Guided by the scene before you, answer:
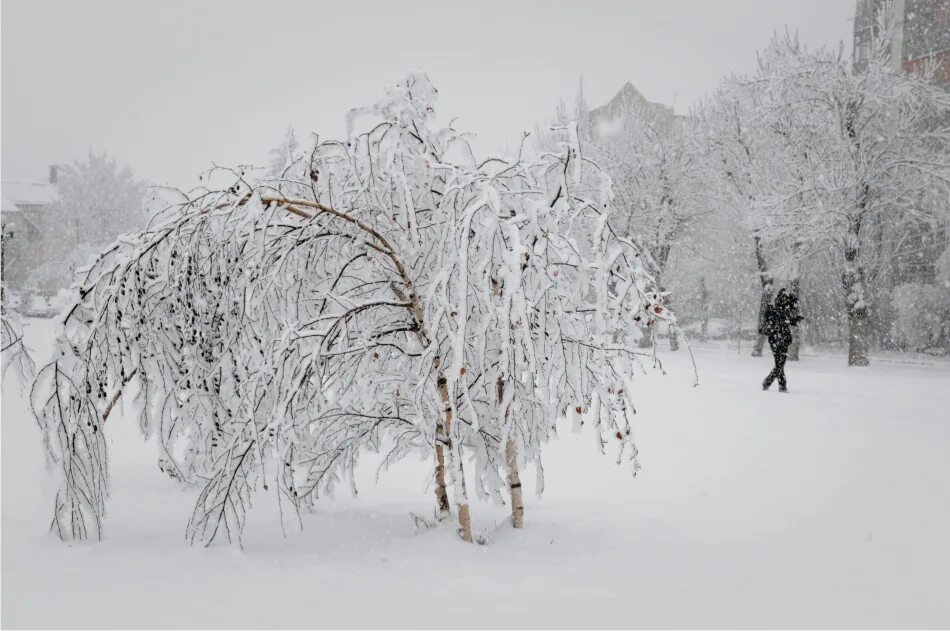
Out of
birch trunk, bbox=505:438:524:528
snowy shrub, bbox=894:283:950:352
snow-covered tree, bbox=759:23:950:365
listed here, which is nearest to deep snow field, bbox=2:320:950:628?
birch trunk, bbox=505:438:524:528

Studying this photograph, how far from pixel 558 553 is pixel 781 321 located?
849 centimetres

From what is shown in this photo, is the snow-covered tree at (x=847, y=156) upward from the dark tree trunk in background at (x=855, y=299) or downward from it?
upward

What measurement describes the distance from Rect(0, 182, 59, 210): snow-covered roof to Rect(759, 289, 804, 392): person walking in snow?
53.8 metres

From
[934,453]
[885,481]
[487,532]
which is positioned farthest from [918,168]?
[487,532]

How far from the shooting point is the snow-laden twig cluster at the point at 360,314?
322 centimetres

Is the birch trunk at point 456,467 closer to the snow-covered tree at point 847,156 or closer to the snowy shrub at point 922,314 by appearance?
the snow-covered tree at point 847,156

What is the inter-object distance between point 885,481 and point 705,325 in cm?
2363

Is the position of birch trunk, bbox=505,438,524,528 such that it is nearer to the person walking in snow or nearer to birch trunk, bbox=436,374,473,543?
birch trunk, bbox=436,374,473,543

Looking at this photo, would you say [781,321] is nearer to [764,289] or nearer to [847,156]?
[847,156]

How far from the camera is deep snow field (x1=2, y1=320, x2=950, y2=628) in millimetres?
2947

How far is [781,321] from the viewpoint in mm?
10914

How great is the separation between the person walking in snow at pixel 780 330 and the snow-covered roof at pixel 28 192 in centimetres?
5377

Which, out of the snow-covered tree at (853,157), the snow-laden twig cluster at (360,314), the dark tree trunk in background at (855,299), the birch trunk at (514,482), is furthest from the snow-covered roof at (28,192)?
the birch trunk at (514,482)

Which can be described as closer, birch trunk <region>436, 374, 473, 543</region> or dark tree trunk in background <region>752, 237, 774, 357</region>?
birch trunk <region>436, 374, 473, 543</region>
